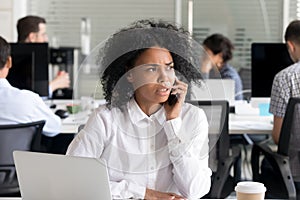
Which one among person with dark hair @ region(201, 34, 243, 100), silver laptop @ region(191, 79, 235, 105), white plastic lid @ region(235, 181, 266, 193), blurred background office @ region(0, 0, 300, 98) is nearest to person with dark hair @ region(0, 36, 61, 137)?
silver laptop @ region(191, 79, 235, 105)

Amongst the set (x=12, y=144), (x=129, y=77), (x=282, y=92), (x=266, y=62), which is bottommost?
(x=12, y=144)

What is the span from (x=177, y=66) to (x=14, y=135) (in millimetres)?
1357

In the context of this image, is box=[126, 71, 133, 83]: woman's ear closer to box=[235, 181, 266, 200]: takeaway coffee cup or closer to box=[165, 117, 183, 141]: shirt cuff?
box=[165, 117, 183, 141]: shirt cuff

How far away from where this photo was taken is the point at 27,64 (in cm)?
401

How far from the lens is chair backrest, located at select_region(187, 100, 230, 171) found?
2.12 metres

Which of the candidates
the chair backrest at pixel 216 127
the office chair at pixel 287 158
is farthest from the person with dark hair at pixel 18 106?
the office chair at pixel 287 158

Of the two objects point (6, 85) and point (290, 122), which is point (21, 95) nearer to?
point (6, 85)

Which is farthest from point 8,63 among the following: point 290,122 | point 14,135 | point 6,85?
point 290,122

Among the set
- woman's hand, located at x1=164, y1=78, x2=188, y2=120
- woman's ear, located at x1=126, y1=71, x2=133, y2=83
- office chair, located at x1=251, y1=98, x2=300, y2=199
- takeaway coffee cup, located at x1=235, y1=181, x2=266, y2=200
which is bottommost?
office chair, located at x1=251, y1=98, x2=300, y2=199

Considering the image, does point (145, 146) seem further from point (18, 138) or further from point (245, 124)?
point (245, 124)

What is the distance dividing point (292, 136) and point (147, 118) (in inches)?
56.8

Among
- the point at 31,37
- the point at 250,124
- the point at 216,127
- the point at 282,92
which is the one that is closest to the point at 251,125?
the point at 250,124

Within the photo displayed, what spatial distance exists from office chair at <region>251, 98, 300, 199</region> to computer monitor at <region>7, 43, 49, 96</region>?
1498mm

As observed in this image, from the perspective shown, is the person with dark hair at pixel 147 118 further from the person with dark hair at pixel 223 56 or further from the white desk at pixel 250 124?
the person with dark hair at pixel 223 56
